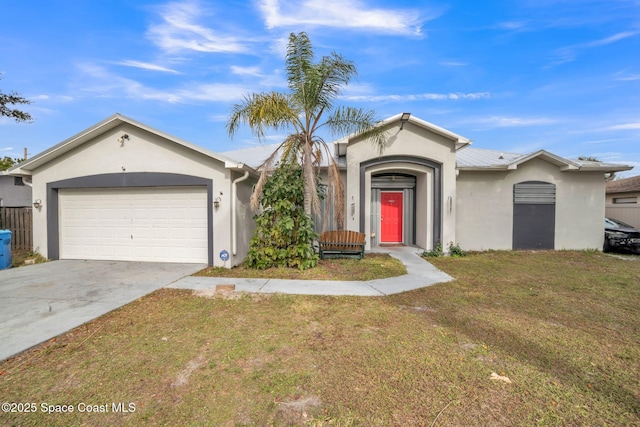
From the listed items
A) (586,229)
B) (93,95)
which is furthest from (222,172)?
(586,229)

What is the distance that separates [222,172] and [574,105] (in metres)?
14.8

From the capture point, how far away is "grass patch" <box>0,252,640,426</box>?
245 cm

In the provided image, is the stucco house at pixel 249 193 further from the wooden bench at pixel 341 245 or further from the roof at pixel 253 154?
the wooden bench at pixel 341 245

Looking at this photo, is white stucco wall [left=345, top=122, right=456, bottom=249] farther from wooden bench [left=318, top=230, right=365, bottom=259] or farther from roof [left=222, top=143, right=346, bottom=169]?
roof [left=222, top=143, right=346, bottom=169]

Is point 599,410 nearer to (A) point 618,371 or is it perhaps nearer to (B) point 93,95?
(A) point 618,371

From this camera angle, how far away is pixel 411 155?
34.5ft

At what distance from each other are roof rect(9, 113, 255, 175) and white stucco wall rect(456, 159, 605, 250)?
900 cm

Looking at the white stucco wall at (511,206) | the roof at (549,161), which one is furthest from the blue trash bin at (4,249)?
the white stucco wall at (511,206)

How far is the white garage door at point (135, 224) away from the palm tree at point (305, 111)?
2.39 metres

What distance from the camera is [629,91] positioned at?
10.7m

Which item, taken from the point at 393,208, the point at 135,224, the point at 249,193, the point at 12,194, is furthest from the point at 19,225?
the point at 393,208

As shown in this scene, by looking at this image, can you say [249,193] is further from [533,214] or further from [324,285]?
[533,214]

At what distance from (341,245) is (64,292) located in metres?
6.82

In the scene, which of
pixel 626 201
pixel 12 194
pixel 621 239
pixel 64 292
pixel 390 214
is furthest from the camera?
pixel 626 201
